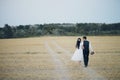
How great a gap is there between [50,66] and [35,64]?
94 cm

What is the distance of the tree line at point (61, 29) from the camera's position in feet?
44.5

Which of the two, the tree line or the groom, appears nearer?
the groom

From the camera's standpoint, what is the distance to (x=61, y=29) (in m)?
13.9

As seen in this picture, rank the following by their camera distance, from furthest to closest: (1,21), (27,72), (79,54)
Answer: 1. (79,54)
2. (1,21)
3. (27,72)

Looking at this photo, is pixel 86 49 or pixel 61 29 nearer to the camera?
pixel 86 49

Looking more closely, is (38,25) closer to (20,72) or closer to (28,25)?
(28,25)

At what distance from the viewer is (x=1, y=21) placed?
13.1 meters

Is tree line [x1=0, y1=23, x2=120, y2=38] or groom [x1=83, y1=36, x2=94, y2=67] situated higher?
tree line [x1=0, y1=23, x2=120, y2=38]

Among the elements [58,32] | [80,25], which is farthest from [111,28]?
[58,32]

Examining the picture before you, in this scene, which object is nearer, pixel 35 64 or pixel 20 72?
pixel 20 72

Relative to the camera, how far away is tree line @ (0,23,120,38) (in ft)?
44.5

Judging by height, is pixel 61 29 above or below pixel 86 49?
above

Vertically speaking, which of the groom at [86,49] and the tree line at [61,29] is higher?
the tree line at [61,29]

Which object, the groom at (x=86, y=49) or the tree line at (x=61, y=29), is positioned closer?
the groom at (x=86, y=49)
